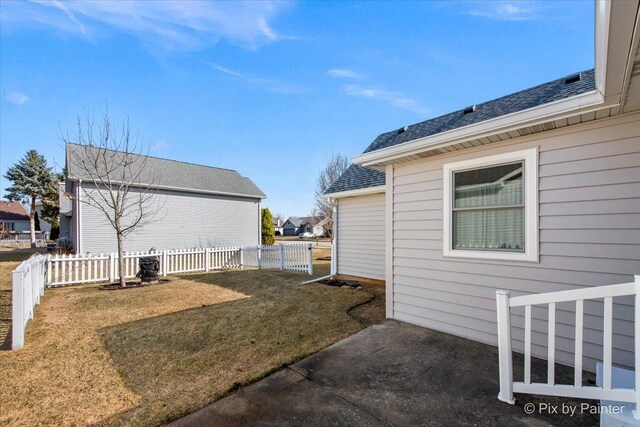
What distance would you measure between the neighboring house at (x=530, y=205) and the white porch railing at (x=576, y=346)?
1.13 m

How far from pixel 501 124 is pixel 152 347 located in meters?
5.49

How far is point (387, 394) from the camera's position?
2.62m

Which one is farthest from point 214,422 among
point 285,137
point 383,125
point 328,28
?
point 383,125

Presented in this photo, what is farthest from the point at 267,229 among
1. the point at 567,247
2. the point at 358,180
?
the point at 567,247

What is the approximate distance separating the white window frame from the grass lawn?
2050mm

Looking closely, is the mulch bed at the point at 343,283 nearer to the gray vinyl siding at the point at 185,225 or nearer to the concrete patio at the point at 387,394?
the concrete patio at the point at 387,394

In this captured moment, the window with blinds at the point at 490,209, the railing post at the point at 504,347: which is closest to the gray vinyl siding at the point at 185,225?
the window with blinds at the point at 490,209

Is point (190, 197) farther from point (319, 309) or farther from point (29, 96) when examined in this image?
point (319, 309)

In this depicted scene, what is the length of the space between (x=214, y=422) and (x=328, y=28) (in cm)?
907

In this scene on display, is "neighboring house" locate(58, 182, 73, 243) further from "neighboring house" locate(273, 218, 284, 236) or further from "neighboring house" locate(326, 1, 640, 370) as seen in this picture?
"neighboring house" locate(273, 218, 284, 236)

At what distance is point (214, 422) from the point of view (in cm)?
228

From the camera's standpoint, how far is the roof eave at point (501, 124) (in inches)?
112

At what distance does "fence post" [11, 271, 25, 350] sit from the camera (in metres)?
3.75

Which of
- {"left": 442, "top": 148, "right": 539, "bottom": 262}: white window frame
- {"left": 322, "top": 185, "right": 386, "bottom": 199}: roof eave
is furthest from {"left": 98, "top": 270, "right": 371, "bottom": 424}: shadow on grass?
{"left": 322, "top": 185, "right": 386, "bottom": 199}: roof eave
